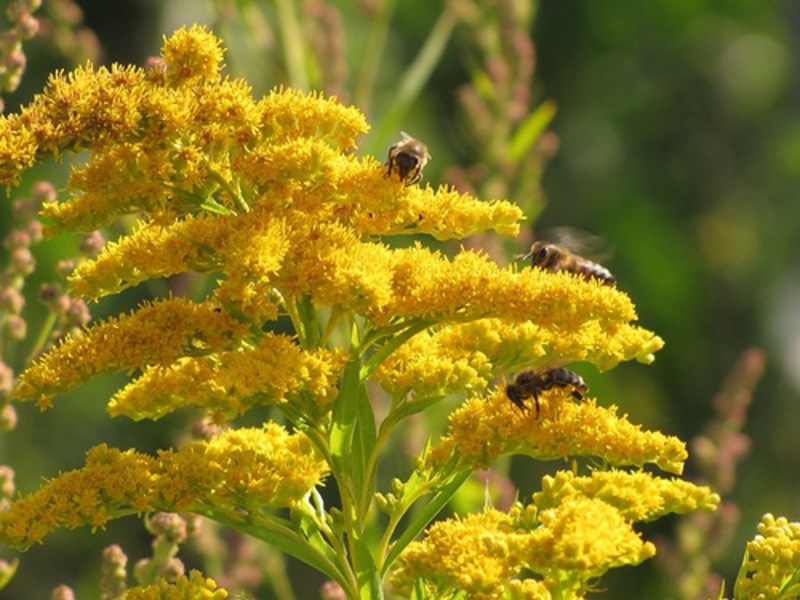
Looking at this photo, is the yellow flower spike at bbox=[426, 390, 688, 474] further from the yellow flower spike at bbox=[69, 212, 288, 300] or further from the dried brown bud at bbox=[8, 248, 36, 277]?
the dried brown bud at bbox=[8, 248, 36, 277]

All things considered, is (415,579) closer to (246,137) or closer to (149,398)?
(149,398)

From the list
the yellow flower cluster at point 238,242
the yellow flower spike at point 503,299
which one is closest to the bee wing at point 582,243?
the yellow flower cluster at point 238,242

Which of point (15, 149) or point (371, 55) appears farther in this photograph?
point (371, 55)

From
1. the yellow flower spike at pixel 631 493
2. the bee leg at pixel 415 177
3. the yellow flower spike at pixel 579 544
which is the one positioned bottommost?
the yellow flower spike at pixel 579 544

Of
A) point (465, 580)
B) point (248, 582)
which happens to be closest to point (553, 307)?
point (465, 580)

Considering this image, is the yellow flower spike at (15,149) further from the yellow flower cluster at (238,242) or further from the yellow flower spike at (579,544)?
the yellow flower spike at (579,544)

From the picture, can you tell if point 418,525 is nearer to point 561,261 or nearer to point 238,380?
point 238,380

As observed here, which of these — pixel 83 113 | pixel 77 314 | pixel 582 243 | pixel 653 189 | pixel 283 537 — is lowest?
pixel 283 537

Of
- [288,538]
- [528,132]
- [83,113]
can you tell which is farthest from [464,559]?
[528,132]
